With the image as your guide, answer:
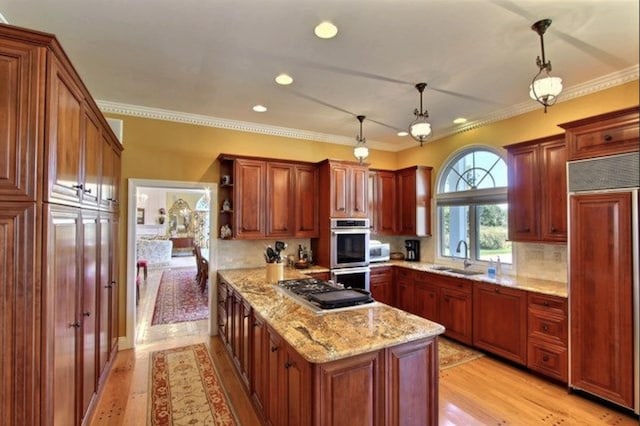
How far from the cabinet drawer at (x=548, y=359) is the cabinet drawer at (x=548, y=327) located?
62mm

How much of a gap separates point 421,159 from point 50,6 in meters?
4.92

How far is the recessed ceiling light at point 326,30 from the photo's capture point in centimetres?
229

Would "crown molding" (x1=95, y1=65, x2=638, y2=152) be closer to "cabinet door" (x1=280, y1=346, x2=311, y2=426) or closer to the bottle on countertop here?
the bottle on countertop

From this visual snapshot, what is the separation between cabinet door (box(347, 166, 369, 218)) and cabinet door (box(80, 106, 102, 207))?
9.98 ft

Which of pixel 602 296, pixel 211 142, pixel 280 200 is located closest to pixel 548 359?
pixel 602 296

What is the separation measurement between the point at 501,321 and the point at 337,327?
2.50m

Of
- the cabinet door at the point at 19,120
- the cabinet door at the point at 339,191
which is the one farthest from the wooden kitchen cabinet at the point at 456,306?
the cabinet door at the point at 19,120

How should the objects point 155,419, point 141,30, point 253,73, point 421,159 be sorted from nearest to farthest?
point 141,30 → point 155,419 → point 253,73 → point 421,159

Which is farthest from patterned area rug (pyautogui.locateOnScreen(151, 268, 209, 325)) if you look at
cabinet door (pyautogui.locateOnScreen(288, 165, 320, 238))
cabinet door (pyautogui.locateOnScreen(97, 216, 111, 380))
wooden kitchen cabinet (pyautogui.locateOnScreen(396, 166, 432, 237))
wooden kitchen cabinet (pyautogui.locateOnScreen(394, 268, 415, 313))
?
wooden kitchen cabinet (pyautogui.locateOnScreen(396, 166, 432, 237))

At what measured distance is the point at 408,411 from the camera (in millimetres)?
1945

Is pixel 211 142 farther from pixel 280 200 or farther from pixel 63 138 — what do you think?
pixel 63 138

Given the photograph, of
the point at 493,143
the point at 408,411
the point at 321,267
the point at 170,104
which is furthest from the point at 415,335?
the point at 170,104

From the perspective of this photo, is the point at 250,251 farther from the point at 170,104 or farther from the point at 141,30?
the point at 141,30

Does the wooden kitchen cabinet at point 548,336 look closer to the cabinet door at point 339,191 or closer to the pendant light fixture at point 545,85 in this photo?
the pendant light fixture at point 545,85
